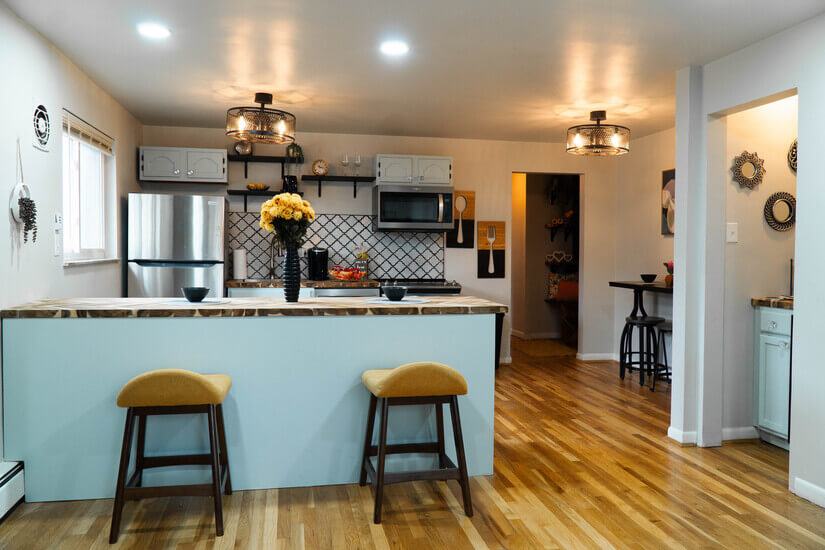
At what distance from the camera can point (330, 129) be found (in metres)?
5.77

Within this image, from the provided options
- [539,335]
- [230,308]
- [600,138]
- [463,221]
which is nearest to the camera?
[230,308]

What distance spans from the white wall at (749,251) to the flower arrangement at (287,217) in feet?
8.40

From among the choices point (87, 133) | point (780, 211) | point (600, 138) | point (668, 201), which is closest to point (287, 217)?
point (87, 133)

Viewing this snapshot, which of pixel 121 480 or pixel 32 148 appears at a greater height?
pixel 32 148

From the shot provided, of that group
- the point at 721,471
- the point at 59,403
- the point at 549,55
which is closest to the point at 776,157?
the point at 549,55

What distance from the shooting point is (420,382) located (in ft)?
8.66

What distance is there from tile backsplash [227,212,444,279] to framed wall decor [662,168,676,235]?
214 cm

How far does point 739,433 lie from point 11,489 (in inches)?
157

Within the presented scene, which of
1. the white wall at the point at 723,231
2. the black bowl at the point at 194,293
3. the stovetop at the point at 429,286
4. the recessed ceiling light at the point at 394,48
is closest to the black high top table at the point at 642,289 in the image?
the white wall at the point at 723,231

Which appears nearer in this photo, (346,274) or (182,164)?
(182,164)

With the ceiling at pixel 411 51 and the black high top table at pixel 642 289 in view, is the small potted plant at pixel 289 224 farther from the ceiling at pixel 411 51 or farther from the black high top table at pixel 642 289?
the black high top table at pixel 642 289

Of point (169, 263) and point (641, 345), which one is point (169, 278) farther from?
point (641, 345)

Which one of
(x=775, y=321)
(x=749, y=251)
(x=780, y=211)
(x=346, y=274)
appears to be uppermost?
(x=780, y=211)

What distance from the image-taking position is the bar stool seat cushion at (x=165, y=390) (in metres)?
2.43
